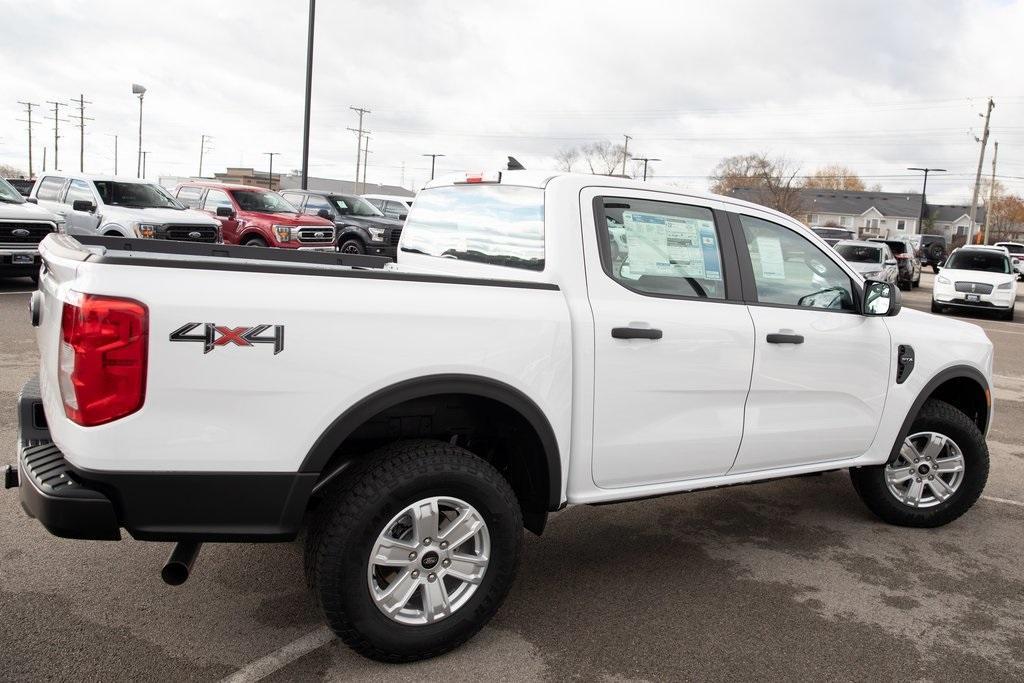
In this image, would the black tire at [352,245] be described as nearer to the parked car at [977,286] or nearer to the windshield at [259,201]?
the windshield at [259,201]

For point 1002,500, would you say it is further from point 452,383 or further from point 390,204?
Result: point 390,204

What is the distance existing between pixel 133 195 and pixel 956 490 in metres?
13.9

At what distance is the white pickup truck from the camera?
2.63m

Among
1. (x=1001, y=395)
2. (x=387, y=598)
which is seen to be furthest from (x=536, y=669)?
(x=1001, y=395)

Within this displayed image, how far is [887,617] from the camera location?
3686 millimetres

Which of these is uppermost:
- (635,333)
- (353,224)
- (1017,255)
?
(1017,255)

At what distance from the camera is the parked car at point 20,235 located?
12.5m

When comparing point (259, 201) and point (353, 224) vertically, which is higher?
point (259, 201)

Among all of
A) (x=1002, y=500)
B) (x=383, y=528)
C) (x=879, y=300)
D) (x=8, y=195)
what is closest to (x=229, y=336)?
(x=383, y=528)

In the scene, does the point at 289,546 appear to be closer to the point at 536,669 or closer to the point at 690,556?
the point at 536,669

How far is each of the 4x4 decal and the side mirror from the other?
288 cm

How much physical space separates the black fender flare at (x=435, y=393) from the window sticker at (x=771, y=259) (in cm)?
147

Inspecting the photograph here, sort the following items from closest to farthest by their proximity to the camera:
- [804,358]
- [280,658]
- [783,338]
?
[280,658], [783,338], [804,358]

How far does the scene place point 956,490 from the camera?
4.79 m
